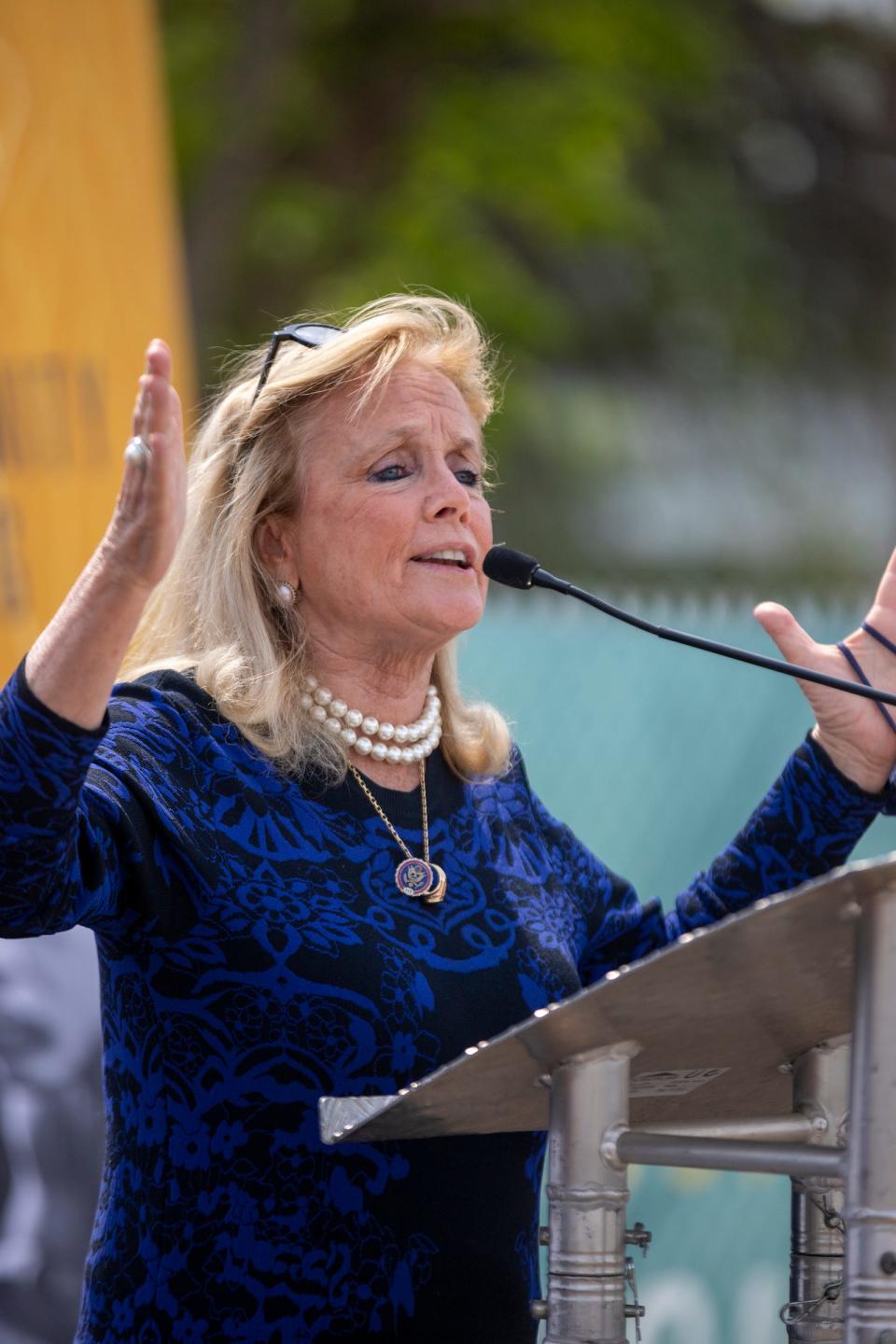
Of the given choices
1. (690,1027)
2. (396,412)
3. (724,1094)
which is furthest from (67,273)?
(690,1027)

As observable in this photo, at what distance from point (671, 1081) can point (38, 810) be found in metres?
0.66

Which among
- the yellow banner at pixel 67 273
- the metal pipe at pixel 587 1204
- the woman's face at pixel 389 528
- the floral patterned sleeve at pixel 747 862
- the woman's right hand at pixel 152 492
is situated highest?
the yellow banner at pixel 67 273

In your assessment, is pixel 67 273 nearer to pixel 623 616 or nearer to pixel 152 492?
pixel 623 616

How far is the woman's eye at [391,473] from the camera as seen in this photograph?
2.40 m

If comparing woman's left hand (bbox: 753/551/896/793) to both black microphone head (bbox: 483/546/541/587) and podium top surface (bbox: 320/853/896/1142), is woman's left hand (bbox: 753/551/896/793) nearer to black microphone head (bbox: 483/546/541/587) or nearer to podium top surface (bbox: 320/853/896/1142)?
black microphone head (bbox: 483/546/541/587)

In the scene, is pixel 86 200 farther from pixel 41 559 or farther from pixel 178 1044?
pixel 178 1044

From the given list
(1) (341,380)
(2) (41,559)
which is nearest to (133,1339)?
(1) (341,380)

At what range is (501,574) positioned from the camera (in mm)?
2205

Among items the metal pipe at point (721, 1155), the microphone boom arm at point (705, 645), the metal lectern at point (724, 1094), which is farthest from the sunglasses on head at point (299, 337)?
the metal pipe at point (721, 1155)

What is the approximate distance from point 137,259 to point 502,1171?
3073 millimetres

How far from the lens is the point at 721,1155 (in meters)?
1.50

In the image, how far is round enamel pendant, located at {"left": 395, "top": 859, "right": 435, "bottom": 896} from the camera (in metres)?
2.21

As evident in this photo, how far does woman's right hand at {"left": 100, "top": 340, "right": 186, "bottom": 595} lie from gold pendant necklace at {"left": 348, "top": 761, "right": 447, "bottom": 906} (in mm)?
667

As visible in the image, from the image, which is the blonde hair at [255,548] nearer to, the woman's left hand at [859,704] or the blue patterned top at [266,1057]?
the blue patterned top at [266,1057]
